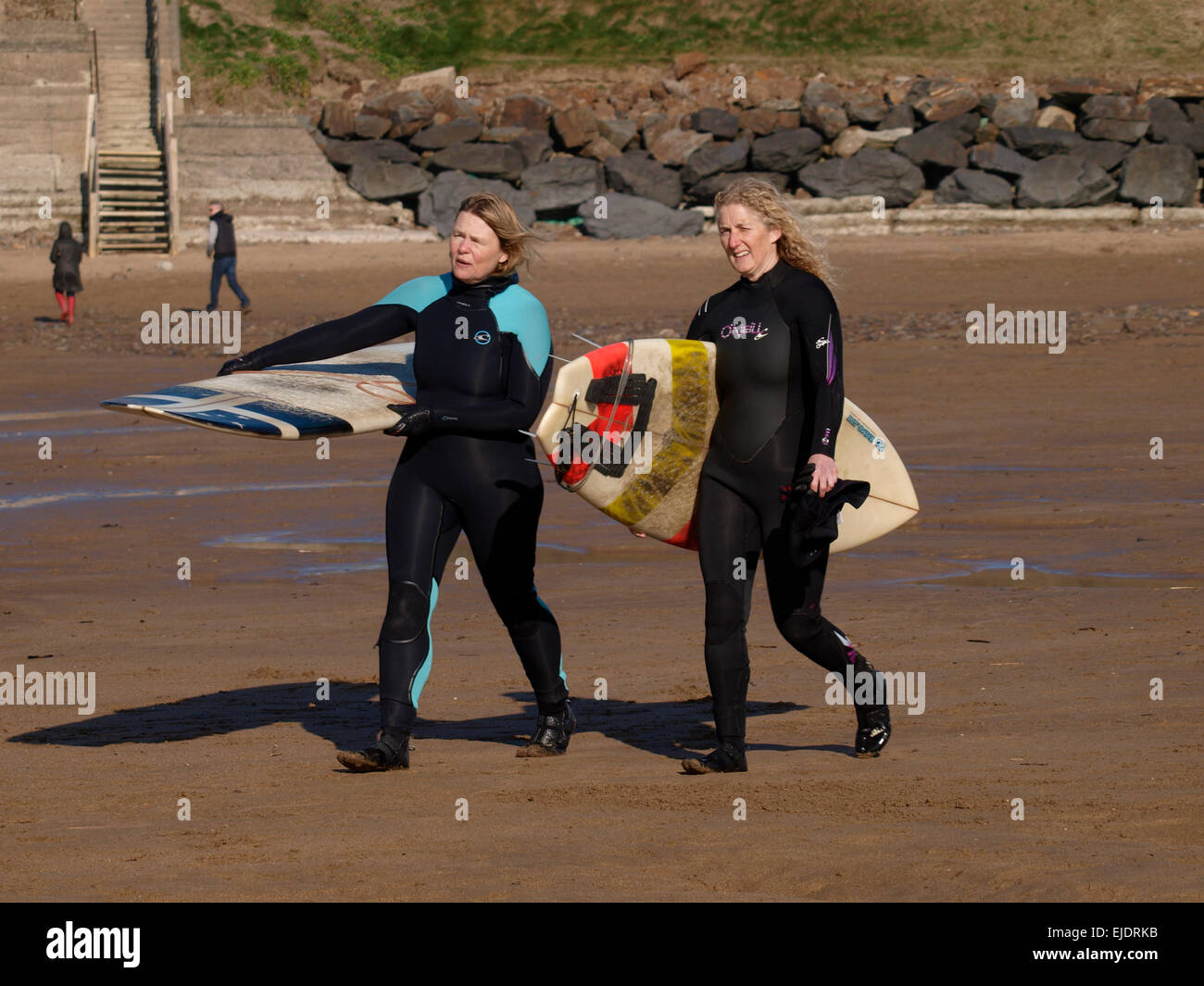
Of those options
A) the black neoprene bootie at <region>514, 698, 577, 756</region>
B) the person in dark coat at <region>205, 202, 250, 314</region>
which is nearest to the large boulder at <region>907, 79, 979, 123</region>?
the person in dark coat at <region>205, 202, 250, 314</region>

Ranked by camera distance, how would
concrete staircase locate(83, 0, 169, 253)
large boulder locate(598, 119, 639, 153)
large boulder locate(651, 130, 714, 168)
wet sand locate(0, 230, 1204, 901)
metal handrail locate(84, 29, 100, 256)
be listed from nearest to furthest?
1. wet sand locate(0, 230, 1204, 901)
2. metal handrail locate(84, 29, 100, 256)
3. concrete staircase locate(83, 0, 169, 253)
4. large boulder locate(651, 130, 714, 168)
5. large boulder locate(598, 119, 639, 153)

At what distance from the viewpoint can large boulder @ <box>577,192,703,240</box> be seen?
30.8 metres

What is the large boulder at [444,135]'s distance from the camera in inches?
1335

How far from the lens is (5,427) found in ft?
48.9

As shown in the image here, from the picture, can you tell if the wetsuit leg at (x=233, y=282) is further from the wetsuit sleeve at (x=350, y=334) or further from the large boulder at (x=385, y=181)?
the wetsuit sleeve at (x=350, y=334)

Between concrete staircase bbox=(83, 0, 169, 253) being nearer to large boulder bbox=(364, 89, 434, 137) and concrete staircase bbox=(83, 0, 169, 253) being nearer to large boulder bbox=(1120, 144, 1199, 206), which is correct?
large boulder bbox=(364, 89, 434, 137)

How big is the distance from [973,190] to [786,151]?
383 centimetres

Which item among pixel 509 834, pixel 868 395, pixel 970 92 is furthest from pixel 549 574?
pixel 970 92

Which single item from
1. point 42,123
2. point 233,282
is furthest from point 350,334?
point 42,123

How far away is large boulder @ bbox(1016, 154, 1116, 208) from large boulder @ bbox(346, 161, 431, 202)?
1179 cm

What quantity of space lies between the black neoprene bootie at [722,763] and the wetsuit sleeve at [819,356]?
0.96m

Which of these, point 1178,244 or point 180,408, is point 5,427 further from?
point 1178,244

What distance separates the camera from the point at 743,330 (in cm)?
550

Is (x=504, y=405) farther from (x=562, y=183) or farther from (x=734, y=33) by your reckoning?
(x=734, y=33)
